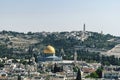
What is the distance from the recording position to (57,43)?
→ 342 feet

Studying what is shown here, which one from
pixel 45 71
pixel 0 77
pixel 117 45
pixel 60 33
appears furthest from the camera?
pixel 60 33

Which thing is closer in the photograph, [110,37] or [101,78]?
[101,78]

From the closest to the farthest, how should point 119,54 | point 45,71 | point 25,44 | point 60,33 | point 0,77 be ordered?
point 0,77 → point 45,71 → point 119,54 → point 25,44 → point 60,33

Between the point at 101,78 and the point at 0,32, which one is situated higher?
the point at 0,32

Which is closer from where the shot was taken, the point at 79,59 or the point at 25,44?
the point at 79,59

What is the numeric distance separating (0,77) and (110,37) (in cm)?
6748

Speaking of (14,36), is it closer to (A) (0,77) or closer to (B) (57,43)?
(B) (57,43)

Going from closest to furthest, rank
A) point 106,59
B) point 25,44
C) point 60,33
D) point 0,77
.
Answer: point 0,77 → point 106,59 → point 25,44 → point 60,33

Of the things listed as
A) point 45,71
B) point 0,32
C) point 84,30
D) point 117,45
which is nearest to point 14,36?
point 0,32

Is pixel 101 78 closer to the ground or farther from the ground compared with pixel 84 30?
closer to the ground

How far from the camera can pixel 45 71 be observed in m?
59.3

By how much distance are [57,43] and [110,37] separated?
659 inches

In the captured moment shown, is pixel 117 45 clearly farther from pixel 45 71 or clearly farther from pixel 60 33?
A: pixel 45 71

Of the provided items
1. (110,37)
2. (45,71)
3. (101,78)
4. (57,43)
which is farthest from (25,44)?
(101,78)
